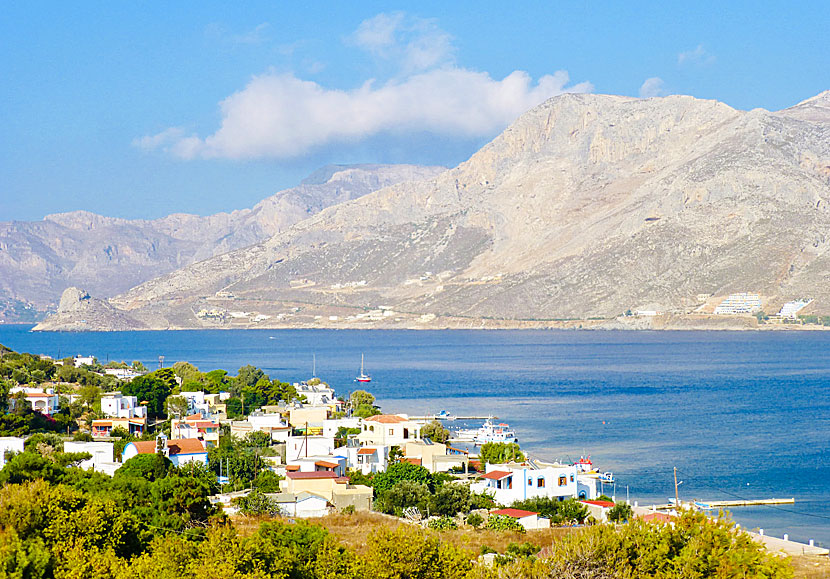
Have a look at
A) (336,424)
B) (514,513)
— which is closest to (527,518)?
(514,513)

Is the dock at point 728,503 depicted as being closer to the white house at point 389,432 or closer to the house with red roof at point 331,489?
the house with red roof at point 331,489

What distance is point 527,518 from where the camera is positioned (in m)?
32.2

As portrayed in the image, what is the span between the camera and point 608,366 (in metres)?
119

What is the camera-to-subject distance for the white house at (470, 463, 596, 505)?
35625mm

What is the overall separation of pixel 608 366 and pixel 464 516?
3457 inches

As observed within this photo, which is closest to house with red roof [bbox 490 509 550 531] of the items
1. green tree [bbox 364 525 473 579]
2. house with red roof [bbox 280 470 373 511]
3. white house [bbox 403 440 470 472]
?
house with red roof [bbox 280 470 373 511]

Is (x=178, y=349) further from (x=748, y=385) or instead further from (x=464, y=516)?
(x=464, y=516)

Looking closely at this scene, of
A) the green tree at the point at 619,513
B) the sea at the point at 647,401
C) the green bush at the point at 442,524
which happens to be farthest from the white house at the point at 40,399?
the green tree at the point at 619,513

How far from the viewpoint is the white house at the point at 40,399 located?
4928 cm

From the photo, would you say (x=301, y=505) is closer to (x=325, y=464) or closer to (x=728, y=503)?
(x=325, y=464)

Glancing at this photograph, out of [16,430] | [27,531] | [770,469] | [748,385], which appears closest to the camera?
[27,531]

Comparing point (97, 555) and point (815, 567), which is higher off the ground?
point (97, 555)

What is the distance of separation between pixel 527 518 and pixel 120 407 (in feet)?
86.8

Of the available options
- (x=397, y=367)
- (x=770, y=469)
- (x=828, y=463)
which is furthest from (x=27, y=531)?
(x=397, y=367)
